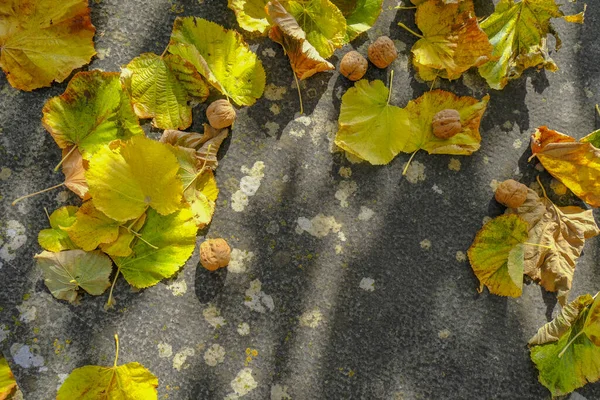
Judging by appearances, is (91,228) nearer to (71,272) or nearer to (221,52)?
(71,272)

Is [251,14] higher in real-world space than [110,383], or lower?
higher

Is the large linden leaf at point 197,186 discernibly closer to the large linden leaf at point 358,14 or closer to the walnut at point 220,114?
the walnut at point 220,114

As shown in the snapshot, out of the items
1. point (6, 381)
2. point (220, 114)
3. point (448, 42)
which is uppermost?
point (448, 42)

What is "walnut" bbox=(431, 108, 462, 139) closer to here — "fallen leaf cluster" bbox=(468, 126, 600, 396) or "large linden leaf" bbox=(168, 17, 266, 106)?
"fallen leaf cluster" bbox=(468, 126, 600, 396)

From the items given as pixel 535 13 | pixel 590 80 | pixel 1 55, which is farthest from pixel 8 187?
pixel 590 80

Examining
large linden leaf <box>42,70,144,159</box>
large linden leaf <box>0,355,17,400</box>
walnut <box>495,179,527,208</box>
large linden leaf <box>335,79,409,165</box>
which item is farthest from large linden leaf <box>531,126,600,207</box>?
large linden leaf <box>0,355,17,400</box>

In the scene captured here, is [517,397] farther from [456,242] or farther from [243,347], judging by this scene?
[243,347]

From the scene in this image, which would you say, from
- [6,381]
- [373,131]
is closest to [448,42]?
[373,131]
